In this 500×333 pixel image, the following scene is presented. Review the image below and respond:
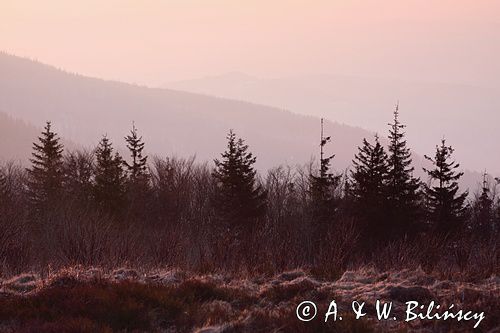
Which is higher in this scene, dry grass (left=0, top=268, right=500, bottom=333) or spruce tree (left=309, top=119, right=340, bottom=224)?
spruce tree (left=309, top=119, right=340, bottom=224)

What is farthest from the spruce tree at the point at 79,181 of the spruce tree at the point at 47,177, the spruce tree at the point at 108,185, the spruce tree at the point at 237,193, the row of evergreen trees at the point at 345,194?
the spruce tree at the point at 237,193

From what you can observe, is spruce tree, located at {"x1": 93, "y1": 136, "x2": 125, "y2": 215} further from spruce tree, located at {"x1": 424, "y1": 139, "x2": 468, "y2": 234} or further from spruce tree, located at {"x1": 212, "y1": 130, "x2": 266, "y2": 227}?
spruce tree, located at {"x1": 424, "y1": 139, "x2": 468, "y2": 234}

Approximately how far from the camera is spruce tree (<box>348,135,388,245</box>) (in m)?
39.9

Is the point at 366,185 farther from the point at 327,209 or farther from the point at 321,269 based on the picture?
the point at 321,269

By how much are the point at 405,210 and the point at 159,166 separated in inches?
1463

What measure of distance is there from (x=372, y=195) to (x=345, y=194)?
10.1 meters

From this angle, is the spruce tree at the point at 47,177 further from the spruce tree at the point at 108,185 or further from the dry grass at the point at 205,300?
the dry grass at the point at 205,300

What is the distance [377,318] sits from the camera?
8.87 m

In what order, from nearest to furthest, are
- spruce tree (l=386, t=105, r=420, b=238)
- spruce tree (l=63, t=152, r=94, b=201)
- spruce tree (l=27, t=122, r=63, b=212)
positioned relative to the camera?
spruce tree (l=386, t=105, r=420, b=238) < spruce tree (l=27, t=122, r=63, b=212) < spruce tree (l=63, t=152, r=94, b=201)

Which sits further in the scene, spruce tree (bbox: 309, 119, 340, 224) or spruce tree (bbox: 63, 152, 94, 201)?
spruce tree (bbox: 63, 152, 94, 201)

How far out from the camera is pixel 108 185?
50844 mm

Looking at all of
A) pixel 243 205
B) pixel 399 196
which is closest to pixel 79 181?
pixel 243 205

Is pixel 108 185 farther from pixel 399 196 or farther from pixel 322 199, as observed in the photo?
pixel 399 196

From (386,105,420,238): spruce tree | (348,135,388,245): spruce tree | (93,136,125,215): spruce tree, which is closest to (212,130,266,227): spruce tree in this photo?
(93,136,125,215): spruce tree
